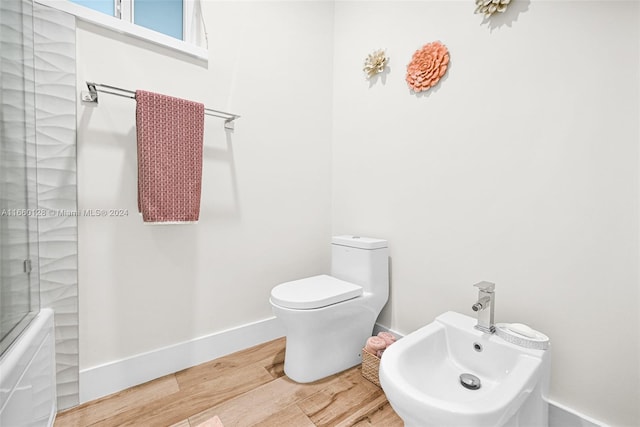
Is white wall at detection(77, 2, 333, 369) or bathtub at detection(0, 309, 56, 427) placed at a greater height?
white wall at detection(77, 2, 333, 369)

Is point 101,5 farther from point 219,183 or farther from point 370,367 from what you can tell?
point 370,367

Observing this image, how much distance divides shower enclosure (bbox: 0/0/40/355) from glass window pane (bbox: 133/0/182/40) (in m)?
0.45

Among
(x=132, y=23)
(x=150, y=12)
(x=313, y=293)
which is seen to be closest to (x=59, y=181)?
(x=132, y=23)

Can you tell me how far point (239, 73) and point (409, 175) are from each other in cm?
112

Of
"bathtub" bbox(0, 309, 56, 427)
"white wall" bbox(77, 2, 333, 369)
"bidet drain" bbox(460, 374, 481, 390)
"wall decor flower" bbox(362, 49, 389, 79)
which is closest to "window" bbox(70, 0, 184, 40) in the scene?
"white wall" bbox(77, 2, 333, 369)

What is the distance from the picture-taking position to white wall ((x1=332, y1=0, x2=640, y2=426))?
0.99m

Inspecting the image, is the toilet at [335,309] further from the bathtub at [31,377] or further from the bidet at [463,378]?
the bathtub at [31,377]

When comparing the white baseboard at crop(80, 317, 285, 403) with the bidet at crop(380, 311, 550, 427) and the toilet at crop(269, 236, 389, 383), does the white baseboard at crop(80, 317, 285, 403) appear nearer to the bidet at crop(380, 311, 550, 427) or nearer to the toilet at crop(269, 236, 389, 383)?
the toilet at crop(269, 236, 389, 383)

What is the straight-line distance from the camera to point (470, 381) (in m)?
1.08

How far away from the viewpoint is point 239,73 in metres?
1.66

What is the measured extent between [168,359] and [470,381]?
1.39 m

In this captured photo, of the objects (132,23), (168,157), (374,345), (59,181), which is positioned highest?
→ (132,23)

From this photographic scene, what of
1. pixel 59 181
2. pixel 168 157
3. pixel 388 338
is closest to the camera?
pixel 59 181

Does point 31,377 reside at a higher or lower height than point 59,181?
lower
